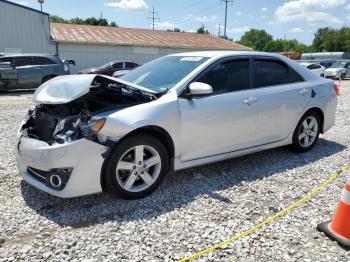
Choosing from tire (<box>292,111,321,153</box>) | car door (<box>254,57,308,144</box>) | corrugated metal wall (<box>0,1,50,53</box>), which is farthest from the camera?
corrugated metal wall (<box>0,1,50,53</box>)

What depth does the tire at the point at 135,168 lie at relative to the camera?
3.26 m

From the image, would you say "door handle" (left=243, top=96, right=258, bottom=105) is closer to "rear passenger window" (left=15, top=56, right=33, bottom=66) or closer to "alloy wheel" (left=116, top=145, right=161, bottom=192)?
"alloy wheel" (left=116, top=145, right=161, bottom=192)

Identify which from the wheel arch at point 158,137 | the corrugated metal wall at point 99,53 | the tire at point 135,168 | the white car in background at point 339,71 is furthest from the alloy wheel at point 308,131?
the white car in background at point 339,71

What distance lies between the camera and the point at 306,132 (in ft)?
17.1

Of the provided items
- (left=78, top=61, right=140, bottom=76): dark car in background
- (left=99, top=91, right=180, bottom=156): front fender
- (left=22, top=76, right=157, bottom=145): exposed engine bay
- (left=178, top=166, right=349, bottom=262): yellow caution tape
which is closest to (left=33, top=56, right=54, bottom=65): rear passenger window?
(left=78, top=61, right=140, bottom=76): dark car in background

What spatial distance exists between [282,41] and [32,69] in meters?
120

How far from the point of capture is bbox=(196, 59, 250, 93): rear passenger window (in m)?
4.00

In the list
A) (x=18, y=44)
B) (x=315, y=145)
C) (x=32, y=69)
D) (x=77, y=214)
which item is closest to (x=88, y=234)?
(x=77, y=214)

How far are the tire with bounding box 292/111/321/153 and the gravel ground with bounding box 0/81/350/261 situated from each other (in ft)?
2.03

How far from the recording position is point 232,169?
448 cm

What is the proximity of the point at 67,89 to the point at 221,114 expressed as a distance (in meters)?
1.79

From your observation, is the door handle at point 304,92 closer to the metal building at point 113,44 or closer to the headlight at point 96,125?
the headlight at point 96,125

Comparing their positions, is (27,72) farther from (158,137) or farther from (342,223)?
(342,223)

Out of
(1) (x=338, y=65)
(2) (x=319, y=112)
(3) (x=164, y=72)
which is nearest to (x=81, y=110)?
(3) (x=164, y=72)
